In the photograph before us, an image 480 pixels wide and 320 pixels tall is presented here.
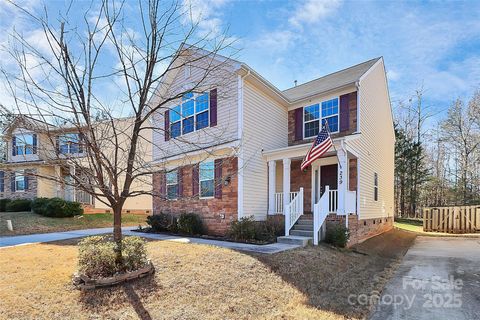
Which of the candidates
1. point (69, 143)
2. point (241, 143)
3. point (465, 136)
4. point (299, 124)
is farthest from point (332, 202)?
point (465, 136)

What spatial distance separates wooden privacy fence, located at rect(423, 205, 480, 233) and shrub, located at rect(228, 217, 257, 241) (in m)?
14.9

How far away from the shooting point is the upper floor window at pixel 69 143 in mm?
5582

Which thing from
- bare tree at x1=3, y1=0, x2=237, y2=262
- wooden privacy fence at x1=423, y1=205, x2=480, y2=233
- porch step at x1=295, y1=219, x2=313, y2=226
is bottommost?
wooden privacy fence at x1=423, y1=205, x2=480, y2=233

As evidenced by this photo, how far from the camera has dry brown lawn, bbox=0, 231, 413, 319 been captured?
477cm

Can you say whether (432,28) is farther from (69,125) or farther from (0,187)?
(0,187)

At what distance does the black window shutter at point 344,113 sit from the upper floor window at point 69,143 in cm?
987

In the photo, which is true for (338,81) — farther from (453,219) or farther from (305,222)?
(453,219)

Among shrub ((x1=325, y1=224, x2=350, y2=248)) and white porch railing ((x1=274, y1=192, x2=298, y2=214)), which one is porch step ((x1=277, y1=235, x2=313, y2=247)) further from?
white porch railing ((x1=274, y1=192, x2=298, y2=214))

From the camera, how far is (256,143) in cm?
1195

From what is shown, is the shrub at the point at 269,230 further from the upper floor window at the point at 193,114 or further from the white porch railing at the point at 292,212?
the upper floor window at the point at 193,114

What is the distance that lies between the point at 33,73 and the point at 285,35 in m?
7.14

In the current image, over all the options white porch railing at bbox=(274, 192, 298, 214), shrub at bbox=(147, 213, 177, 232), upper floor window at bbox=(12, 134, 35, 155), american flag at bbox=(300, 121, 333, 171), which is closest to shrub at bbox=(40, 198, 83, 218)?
shrub at bbox=(147, 213, 177, 232)

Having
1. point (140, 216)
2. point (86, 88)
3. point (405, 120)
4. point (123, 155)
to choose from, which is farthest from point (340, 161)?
point (405, 120)

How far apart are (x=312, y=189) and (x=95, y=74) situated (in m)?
10.0
